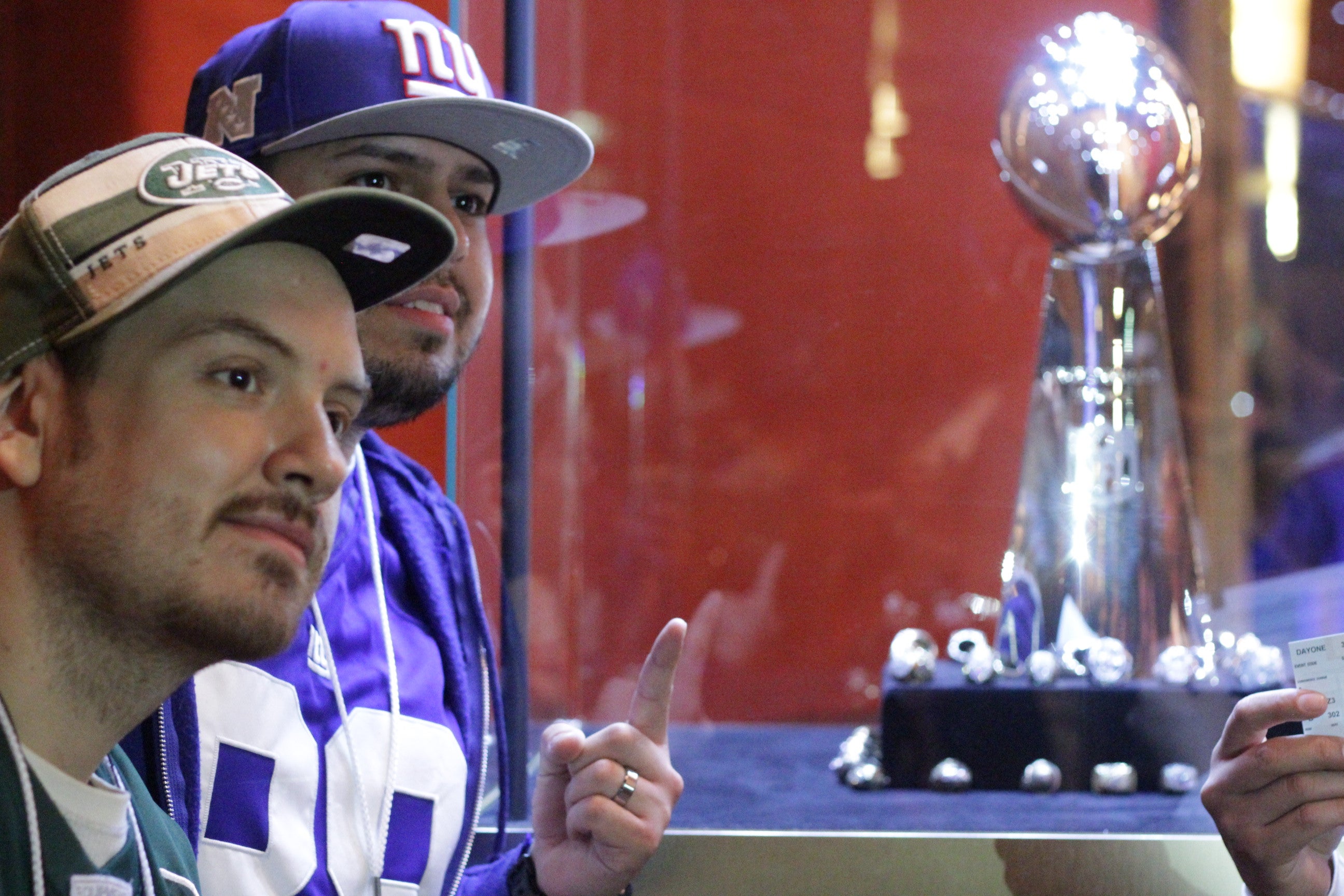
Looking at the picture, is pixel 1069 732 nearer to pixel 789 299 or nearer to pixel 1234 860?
pixel 1234 860

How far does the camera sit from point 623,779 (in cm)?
107

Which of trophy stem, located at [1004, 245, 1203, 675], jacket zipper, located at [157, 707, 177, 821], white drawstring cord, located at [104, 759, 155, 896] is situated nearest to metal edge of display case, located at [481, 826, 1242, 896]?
trophy stem, located at [1004, 245, 1203, 675]

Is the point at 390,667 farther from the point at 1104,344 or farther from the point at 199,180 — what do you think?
the point at 1104,344

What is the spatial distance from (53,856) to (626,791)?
49 cm

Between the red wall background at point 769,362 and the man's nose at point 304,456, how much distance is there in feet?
2.30

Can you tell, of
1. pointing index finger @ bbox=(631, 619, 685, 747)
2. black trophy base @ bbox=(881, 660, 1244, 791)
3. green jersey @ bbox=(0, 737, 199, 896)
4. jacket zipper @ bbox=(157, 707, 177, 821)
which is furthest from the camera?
black trophy base @ bbox=(881, 660, 1244, 791)

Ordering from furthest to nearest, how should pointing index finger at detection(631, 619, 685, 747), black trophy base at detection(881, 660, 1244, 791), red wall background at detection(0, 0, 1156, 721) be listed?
red wall background at detection(0, 0, 1156, 721), black trophy base at detection(881, 660, 1244, 791), pointing index finger at detection(631, 619, 685, 747)

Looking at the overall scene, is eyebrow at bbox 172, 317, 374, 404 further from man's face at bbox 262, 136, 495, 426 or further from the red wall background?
the red wall background

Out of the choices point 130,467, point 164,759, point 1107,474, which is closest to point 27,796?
point 130,467

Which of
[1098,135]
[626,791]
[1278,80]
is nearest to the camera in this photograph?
[626,791]

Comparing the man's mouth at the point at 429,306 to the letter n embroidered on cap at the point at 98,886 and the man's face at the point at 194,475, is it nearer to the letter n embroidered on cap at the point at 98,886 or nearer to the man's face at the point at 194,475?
the man's face at the point at 194,475

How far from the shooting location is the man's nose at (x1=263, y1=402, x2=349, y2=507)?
70 centimetres

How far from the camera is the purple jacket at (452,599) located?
1217 millimetres

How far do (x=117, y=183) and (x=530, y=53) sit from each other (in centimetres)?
80
